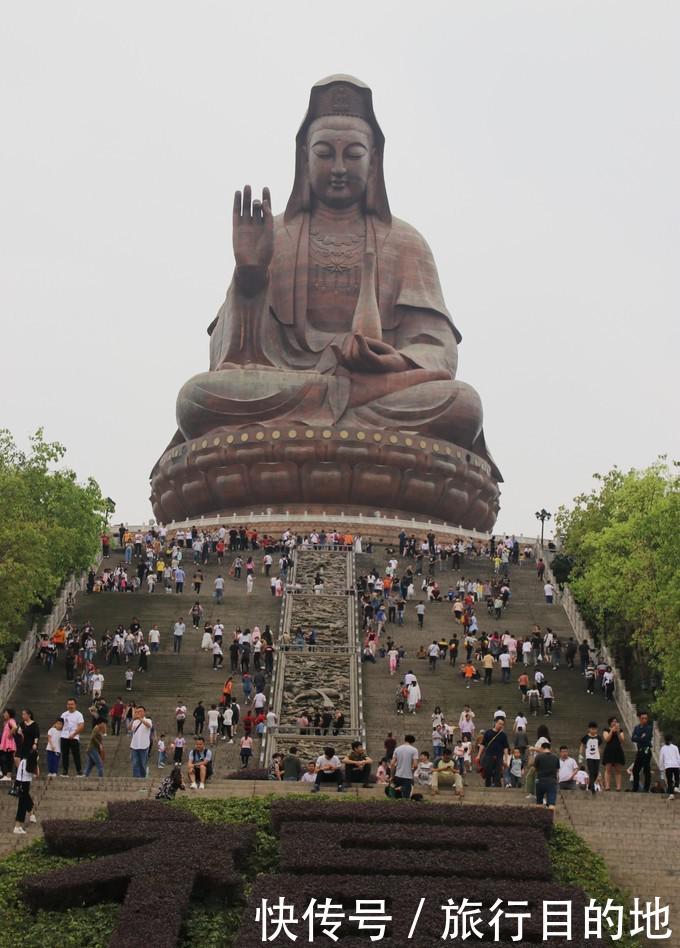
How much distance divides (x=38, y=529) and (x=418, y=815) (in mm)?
13572

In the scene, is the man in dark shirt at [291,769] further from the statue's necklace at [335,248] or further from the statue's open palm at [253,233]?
Result: the statue's necklace at [335,248]

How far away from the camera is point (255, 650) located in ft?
84.1

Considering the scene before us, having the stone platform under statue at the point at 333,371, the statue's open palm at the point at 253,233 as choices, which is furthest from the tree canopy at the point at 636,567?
the statue's open palm at the point at 253,233

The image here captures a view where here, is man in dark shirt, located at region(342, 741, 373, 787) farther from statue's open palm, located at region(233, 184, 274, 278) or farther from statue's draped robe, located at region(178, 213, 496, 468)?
statue's open palm, located at region(233, 184, 274, 278)

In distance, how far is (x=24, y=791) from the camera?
1451cm

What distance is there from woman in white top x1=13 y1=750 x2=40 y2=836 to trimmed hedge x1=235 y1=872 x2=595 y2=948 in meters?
3.56

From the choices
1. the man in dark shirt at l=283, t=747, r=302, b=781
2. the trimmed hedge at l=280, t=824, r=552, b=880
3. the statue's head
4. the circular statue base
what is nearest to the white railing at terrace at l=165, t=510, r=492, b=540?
the circular statue base

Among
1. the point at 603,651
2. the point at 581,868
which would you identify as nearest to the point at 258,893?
the point at 581,868

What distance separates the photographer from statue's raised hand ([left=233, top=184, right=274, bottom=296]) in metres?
44.0

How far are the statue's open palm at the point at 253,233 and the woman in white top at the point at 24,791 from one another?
30.4 metres

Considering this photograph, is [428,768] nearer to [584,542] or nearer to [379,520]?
[584,542]

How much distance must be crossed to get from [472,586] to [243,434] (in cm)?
1275

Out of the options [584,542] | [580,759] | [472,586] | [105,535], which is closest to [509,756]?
[580,759]

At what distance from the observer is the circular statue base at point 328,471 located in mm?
42250
